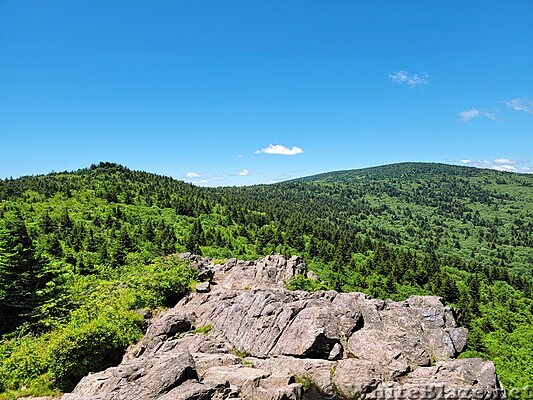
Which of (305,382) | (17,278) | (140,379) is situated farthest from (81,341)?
(305,382)

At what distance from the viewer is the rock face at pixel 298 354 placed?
49.6ft

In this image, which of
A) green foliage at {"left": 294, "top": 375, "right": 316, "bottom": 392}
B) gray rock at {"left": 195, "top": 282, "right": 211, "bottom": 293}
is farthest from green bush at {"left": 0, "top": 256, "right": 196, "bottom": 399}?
green foliage at {"left": 294, "top": 375, "right": 316, "bottom": 392}

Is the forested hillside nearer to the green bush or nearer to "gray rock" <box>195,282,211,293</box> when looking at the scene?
the green bush

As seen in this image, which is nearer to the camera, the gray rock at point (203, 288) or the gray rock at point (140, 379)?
the gray rock at point (140, 379)

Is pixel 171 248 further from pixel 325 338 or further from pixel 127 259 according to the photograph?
pixel 325 338

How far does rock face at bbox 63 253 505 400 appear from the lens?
1511cm

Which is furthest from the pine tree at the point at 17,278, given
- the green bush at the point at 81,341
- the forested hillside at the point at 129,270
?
the green bush at the point at 81,341

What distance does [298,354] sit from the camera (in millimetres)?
19250

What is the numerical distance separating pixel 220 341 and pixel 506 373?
2124 cm

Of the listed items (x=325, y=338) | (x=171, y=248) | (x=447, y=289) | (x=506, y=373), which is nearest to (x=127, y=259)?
(x=171, y=248)

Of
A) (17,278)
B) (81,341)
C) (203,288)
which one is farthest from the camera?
(203,288)

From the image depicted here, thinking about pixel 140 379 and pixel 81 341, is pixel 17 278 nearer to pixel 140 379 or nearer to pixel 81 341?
pixel 81 341

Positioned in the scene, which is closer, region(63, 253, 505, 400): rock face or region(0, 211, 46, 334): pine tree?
region(63, 253, 505, 400): rock face

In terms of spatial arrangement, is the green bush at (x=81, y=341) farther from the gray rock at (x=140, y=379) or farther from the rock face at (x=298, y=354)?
the gray rock at (x=140, y=379)
